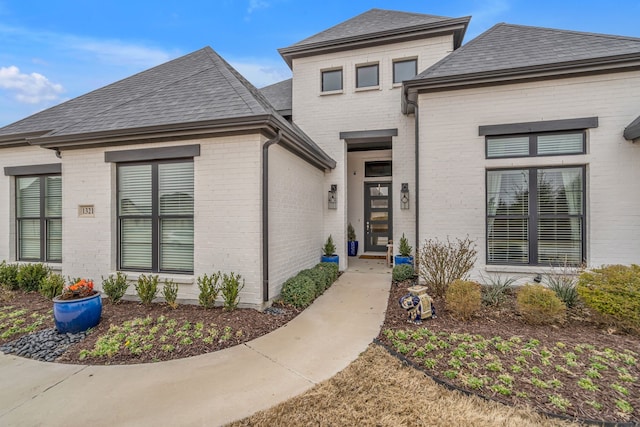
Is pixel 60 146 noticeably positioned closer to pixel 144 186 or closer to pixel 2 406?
pixel 144 186

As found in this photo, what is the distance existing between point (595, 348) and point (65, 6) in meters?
15.4

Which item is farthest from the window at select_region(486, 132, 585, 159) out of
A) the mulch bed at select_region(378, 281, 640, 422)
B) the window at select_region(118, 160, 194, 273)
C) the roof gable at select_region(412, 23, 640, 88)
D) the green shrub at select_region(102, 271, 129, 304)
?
the green shrub at select_region(102, 271, 129, 304)

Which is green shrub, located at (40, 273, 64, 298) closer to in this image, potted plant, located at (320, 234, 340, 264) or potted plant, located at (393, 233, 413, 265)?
potted plant, located at (320, 234, 340, 264)

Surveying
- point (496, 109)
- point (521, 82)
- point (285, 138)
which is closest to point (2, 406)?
point (285, 138)

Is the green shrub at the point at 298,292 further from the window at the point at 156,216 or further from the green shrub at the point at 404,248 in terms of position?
the green shrub at the point at 404,248

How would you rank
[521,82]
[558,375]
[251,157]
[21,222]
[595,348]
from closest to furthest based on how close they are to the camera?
[558,375]
[595,348]
[251,157]
[521,82]
[21,222]

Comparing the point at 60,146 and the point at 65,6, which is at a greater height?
the point at 65,6

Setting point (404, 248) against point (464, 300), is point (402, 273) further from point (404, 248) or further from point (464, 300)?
point (464, 300)

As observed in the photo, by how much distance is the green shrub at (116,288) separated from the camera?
5633 mm

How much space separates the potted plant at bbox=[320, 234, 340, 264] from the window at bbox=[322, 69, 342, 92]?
512 centimetres

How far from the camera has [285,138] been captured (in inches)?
231

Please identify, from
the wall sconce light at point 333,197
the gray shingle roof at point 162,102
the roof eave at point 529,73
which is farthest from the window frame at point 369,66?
the gray shingle roof at point 162,102

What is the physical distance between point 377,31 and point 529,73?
484 cm

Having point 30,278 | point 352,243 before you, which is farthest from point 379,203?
point 30,278
